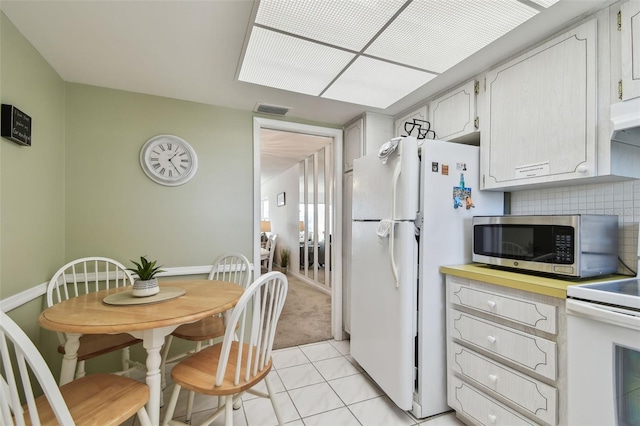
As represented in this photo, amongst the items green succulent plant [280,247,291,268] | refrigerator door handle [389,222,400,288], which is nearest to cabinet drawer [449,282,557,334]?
refrigerator door handle [389,222,400,288]

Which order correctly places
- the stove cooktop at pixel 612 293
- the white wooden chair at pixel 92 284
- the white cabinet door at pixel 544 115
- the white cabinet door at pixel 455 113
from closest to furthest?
the stove cooktop at pixel 612 293, the white cabinet door at pixel 544 115, the white wooden chair at pixel 92 284, the white cabinet door at pixel 455 113

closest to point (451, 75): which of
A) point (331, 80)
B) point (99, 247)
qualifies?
point (331, 80)

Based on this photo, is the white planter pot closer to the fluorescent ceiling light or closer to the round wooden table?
the round wooden table

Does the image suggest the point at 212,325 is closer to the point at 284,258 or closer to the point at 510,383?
the point at 510,383

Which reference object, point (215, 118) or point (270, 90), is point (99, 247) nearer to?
point (215, 118)

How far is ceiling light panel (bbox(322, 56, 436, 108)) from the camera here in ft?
6.04

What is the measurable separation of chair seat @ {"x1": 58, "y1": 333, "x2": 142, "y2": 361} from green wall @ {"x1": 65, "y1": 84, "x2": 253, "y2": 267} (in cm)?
70

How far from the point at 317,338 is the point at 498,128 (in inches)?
98.5

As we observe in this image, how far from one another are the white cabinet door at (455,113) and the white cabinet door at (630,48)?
73 cm

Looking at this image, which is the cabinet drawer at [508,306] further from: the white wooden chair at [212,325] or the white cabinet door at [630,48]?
the white wooden chair at [212,325]

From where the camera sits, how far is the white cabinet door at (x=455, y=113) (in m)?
1.96

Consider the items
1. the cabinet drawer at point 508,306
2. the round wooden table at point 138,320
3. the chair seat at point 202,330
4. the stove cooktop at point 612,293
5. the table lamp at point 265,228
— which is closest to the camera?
the stove cooktop at point 612,293

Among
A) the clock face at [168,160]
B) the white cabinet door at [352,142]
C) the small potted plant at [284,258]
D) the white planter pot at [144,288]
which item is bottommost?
the small potted plant at [284,258]

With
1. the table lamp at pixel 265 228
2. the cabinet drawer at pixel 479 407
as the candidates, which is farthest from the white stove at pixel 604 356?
the table lamp at pixel 265 228
